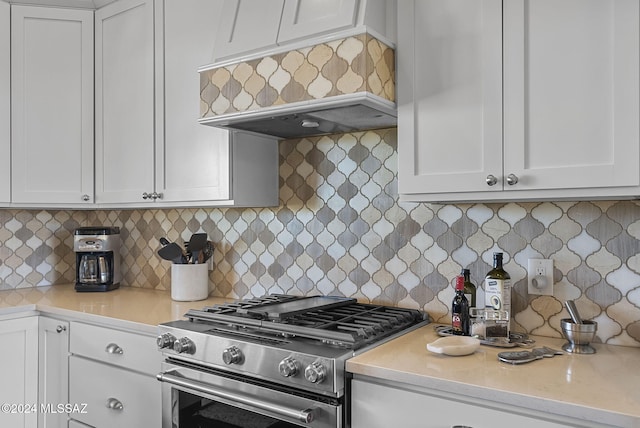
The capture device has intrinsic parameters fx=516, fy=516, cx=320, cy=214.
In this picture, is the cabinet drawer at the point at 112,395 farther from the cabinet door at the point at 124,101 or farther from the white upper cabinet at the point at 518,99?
the white upper cabinet at the point at 518,99

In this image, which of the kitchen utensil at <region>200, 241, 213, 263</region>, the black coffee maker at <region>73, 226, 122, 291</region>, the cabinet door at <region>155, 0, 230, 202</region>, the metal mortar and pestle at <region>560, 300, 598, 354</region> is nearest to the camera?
the metal mortar and pestle at <region>560, 300, 598, 354</region>

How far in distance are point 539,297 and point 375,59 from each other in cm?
97

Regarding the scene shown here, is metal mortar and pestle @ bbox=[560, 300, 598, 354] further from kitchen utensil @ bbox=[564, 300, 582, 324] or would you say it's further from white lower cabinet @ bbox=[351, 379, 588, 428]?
white lower cabinet @ bbox=[351, 379, 588, 428]

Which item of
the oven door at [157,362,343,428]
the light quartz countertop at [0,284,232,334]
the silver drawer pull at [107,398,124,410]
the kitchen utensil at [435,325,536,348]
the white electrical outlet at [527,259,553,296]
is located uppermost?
the white electrical outlet at [527,259,553,296]

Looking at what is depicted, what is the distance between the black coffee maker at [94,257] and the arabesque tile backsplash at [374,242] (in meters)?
0.17

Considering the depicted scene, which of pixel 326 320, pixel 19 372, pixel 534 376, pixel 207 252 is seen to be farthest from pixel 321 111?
pixel 19 372

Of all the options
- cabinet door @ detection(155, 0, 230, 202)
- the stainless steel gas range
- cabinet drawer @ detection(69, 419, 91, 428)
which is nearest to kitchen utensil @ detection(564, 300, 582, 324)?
the stainless steel gas range

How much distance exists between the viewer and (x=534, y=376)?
132cm

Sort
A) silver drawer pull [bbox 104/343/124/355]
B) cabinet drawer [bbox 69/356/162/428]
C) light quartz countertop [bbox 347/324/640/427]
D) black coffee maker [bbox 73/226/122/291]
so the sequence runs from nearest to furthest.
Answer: light quartz countertop [bbox 347/324/640/427], cabinet drawer [bbox 69/356/162/428], silver drawer pull [bbox 104/343/124/355], black coffee maker [bbox 73/226/122/291]

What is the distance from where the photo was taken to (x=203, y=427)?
1.78 meters

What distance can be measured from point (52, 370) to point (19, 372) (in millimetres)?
136

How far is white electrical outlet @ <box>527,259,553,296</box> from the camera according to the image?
173cm

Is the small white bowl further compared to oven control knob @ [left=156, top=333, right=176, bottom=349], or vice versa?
oven control knob @ [left=156, top=333, right=176, bottom=349]

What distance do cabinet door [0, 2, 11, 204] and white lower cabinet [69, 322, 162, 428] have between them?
882 millimetres
